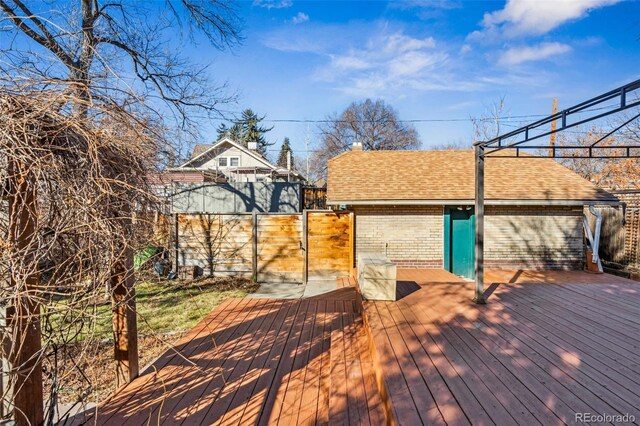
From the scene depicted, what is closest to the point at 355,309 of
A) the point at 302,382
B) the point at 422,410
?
the point at 302,382

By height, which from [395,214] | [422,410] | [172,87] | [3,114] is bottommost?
[422,410]

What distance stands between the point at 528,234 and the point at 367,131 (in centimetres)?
Answer: 2229

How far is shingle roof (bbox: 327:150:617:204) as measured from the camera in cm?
826

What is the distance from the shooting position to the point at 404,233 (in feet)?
27.7

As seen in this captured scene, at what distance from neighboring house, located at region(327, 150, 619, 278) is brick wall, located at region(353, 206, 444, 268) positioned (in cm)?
3

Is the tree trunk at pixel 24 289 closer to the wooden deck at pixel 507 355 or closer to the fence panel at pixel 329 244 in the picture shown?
the wooden deck at pixel 507 355

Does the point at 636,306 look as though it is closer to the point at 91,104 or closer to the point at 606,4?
the point at 91,104

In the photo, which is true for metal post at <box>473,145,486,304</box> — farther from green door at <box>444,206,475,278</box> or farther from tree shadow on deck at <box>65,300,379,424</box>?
green door at <box>444,206,475,278</box>

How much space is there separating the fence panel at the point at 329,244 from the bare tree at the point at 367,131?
71.7 ft

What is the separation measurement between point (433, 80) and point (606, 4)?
646 centimetres

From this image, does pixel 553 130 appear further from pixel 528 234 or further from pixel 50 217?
pixel 50 217

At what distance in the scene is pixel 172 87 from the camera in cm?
884

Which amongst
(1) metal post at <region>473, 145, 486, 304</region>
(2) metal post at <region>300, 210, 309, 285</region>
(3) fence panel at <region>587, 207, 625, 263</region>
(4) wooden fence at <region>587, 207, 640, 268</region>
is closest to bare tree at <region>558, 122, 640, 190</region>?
(3) fence panel at <region>587, 207, 625, 263</region>

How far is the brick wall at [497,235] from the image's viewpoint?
841cm
